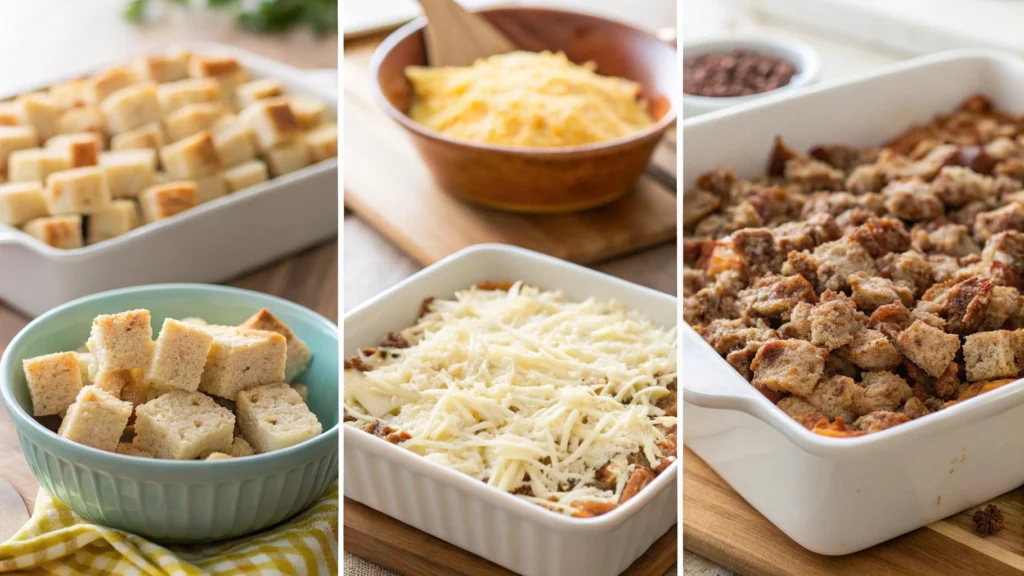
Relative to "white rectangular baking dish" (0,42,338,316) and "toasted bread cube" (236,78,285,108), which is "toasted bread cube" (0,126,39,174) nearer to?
"white rectangular baking dish" (0,42,338,316)

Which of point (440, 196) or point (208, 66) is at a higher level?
point (208, 66)

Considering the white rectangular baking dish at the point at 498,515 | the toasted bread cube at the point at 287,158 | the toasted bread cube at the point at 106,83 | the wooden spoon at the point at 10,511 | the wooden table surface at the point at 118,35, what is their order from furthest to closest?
the wooden table surface at the point at 118,35 → the toasted bread cube at the point at 106,83 → the toasted bread cube at the point at 287,158 → the wooden spoon at the point at 10,511 → the white rectangular baking dish at the point at 498,515

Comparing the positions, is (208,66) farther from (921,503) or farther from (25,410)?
(921,503)

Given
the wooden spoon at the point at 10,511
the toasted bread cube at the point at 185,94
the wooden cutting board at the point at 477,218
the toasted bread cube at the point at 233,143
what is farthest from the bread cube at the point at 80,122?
the wooden spoon at the point at 10,511

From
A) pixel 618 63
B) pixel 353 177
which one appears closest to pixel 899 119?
pixel 618 63

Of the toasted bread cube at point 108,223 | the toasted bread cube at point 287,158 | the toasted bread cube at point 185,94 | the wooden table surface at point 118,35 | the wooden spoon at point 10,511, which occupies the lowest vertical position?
the wooden spoon at point 10,511

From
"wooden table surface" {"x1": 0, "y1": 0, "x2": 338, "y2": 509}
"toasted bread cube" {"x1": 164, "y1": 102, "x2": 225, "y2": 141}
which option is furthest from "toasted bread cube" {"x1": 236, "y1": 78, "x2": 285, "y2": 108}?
"wooden table surface" {"x1": 0, "y1": 0, "x2": 338, "y2": 509}

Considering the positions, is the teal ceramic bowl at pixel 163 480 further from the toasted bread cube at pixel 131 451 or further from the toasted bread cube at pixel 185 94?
the toasted bread cube at pixel 185 94
